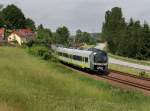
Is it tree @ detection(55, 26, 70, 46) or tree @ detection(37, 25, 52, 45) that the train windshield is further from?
tree @ detection(55, 26, 70, 46)

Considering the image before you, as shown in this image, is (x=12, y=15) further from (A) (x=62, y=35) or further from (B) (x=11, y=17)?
(A) (x=62, y=35)

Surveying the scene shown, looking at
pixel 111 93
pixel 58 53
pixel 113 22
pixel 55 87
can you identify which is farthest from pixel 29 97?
pixel 113 22

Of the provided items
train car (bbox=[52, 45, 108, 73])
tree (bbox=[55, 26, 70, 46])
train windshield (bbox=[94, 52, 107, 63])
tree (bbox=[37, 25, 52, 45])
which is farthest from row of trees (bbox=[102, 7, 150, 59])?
train windshield (bbox=[94, 52, 107, 63])

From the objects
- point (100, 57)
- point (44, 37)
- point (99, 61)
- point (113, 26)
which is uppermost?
point (113, 26)

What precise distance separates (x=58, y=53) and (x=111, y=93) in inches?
1744

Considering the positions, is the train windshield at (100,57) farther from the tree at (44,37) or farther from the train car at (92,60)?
the tree at (44,37)

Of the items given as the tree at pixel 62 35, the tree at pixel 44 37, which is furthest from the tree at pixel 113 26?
the tree at pixel 62 35

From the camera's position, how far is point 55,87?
77.8 feet

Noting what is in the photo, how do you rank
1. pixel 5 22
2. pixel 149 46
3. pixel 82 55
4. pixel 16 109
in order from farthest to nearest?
pixel 5 22
pixel 149 46
pixel 82 55
pixel 16 109

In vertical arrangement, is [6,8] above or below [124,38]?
above

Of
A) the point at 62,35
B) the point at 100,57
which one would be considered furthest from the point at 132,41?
the point at 62,35

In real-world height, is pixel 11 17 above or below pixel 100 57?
above

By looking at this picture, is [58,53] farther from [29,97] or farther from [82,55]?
[29,97]

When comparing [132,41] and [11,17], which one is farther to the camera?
[11,17]
